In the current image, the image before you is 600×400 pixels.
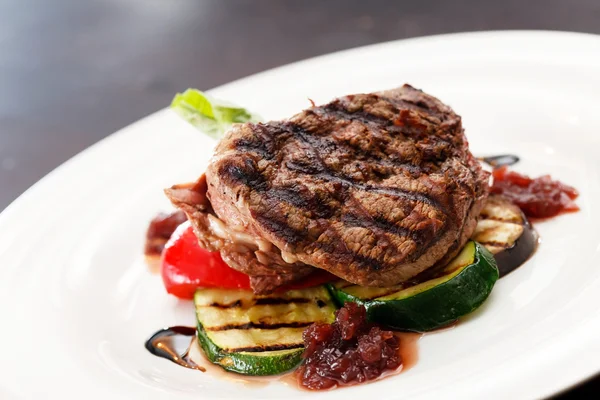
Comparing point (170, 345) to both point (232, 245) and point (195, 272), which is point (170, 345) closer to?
point (195, 272)

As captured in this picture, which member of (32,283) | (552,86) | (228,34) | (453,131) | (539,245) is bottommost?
(539,245)

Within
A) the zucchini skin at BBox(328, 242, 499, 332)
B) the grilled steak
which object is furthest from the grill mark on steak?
the zucchini skin at BBox(328, 242, 499, 332)

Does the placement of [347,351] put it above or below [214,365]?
below

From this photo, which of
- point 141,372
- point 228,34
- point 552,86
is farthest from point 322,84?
point 141,372

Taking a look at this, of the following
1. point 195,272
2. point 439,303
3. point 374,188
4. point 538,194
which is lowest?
point 538,194

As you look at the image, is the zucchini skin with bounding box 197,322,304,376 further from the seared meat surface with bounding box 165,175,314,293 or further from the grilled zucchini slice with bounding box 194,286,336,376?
the seared meat surface with bounding box 165,175,314,293

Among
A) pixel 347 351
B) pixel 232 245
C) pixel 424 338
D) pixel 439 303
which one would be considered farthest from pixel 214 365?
pixel 439 303

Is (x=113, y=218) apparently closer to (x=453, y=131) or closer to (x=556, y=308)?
(x=453, y=131)
